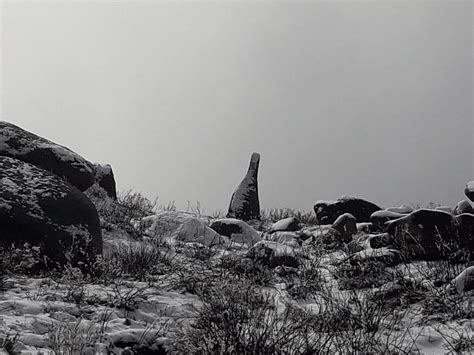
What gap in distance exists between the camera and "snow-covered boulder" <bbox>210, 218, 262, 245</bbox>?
8673 millimetres

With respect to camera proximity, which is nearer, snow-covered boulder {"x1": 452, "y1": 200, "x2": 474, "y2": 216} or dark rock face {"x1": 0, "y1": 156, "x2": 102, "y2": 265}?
dark rock face {"x1": 0, "y1": 156, "x2": 102, "y2": 265}

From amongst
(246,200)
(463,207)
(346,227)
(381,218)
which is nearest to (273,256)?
(346,227)

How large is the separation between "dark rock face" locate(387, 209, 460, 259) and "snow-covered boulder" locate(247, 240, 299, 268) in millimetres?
1391

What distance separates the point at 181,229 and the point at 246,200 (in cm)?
461

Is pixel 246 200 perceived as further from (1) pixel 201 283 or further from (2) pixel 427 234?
(1) pixel 201 283

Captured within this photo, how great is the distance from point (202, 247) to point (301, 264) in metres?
1.74

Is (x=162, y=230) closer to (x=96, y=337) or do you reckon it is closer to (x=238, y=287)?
(x=238, y=287)

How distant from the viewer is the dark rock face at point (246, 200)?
40.6 ft

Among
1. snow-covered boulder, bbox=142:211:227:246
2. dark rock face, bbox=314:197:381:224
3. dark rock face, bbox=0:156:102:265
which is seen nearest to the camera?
dark rock face, bbox=0:156:102:265

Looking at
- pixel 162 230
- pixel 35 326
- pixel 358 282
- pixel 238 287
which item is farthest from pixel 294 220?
pixel 35 326

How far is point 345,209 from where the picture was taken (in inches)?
435

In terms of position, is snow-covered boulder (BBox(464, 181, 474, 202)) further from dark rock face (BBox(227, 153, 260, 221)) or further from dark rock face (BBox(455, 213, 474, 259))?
dark rock face (BBox(227, 153, 260, 221))

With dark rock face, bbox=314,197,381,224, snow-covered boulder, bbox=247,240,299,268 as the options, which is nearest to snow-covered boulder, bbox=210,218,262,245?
snow-covered boulder, bbox=247,240,299,268

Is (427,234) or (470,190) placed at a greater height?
(470,190)
